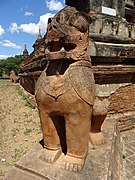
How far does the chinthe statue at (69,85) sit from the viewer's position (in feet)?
6.61

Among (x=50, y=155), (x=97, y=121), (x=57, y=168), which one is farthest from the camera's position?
(x=97, y=121)

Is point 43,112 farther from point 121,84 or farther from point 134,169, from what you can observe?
point 121,84

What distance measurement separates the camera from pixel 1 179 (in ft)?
9.13

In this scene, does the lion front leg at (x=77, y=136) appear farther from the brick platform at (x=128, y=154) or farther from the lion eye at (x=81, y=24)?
the brick platform at (x=128, y=154)

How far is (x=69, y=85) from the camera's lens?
6.73 ft

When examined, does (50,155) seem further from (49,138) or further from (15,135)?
(15,135)

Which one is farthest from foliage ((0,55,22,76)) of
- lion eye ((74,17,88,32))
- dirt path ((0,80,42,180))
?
lion eye ((74,17,88,32))

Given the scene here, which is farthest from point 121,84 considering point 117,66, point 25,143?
point 25,143

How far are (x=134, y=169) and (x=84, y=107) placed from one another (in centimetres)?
144

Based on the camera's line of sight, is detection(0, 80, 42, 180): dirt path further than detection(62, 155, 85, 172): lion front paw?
Yes

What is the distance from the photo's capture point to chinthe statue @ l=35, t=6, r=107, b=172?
202cm

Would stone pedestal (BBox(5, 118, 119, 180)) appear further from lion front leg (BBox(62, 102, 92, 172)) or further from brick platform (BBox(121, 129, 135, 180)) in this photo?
brick platform (BBox(121, 129, 135, 180))

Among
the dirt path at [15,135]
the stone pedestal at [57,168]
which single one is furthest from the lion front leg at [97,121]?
the dirt path at [15,135]

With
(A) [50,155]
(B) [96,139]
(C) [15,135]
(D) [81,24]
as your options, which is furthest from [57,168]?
(C) [15,135]
